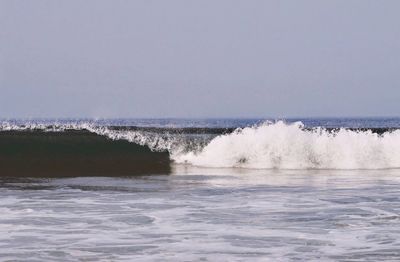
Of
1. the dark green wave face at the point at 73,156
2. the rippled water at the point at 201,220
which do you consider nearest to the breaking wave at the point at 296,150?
the dark green wave face at the point at 73,156

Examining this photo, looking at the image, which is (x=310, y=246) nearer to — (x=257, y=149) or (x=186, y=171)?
(x=186, y=171)

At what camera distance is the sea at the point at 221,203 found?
35.4 feet

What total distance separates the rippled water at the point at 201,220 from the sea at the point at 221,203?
2cm

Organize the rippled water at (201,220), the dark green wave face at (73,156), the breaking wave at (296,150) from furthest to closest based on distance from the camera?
the breaking wave at (296,150), the dark green wave face at (73,156), the rippled water at (201,220)

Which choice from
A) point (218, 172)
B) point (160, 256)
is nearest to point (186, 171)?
point (218, 172)

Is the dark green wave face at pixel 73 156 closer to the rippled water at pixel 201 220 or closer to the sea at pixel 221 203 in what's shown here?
the sea at pixel 221 203

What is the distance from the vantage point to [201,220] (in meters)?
13.4

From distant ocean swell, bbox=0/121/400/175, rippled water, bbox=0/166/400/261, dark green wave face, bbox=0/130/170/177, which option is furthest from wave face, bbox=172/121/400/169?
rippled water, bbox=0/166/400/261

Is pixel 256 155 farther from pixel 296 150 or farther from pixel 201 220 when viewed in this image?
pixel 201 220

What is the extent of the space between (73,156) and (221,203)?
21.3 metres

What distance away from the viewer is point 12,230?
1236 cm

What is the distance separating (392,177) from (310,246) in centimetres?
1272

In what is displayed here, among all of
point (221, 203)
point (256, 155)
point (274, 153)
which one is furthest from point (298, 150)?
point (221, 203)

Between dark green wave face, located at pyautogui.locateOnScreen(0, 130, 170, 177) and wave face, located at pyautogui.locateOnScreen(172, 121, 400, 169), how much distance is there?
2.30 m
